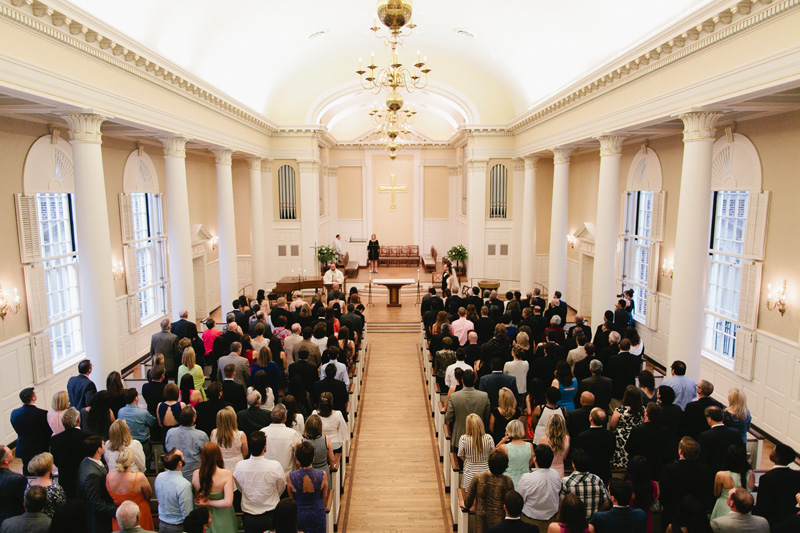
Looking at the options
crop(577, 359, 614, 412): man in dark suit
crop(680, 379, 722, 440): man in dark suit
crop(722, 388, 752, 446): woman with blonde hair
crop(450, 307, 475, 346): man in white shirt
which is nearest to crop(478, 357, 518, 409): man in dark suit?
crop(577, 359, 614, 412): man in dark suit

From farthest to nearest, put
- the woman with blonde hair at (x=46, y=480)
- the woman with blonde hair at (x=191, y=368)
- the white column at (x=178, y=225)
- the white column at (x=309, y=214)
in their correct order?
1. the white column at (x=309, y=214)
2. the white column at (x=178, y=225)
3. the woman with blonde hair at (x=191, y=368)
4. the woman with blonde hair at (x=46, y=480)

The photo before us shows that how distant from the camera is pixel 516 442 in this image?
545cm

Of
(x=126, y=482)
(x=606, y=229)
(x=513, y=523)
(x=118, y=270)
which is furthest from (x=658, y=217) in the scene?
(x=118, y=270)

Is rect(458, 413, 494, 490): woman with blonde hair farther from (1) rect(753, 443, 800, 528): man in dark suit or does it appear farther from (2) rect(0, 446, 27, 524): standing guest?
(2) rect(0, 446, 27, 524): standing guest

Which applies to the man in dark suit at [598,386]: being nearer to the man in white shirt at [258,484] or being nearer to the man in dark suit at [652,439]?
the man in dark suit at [652,439]

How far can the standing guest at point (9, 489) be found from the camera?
16.0ft

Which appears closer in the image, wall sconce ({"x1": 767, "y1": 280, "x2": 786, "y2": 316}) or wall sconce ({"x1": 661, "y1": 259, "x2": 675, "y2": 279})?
wall sconce ({"x1": 767, "y1": 280, "x2": 786, "y2": 316})

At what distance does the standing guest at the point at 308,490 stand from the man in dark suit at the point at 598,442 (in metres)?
2.77

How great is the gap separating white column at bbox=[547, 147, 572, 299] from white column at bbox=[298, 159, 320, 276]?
10.1 m

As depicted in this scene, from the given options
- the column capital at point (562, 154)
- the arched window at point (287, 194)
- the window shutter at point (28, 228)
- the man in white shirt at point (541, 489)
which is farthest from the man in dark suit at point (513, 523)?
the arched window at point (287, 194)

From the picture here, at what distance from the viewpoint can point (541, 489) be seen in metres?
4.99

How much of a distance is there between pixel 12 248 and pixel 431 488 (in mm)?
8514

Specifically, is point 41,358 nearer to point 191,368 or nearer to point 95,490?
point 191,368

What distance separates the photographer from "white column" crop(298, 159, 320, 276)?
2231 cm
